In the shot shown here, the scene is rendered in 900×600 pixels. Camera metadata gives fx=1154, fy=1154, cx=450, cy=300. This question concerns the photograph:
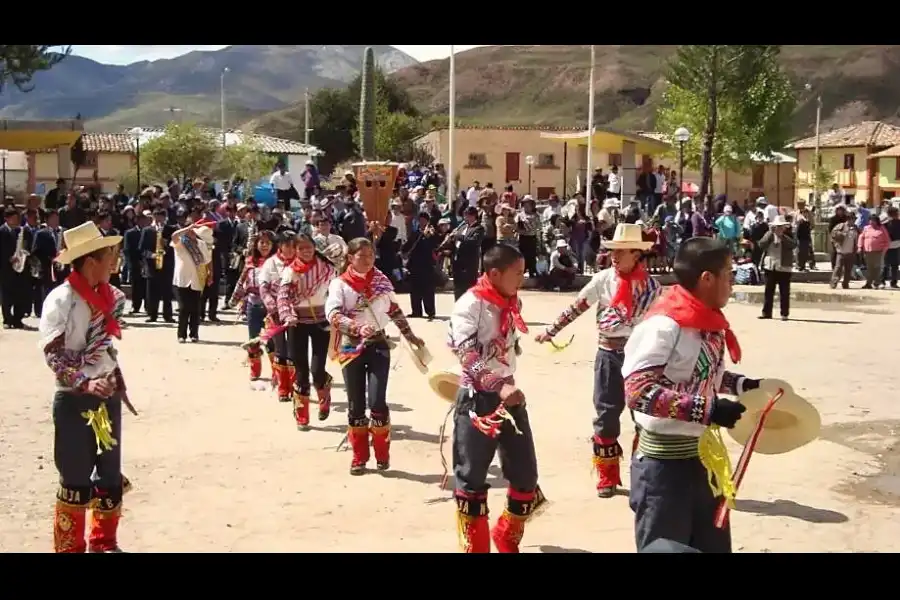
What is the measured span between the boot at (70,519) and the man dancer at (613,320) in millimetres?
3390

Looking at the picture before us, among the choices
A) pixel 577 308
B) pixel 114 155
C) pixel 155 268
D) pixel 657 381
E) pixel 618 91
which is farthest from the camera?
pixel 618 91

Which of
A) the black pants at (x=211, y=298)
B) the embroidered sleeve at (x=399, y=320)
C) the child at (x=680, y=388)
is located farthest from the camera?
the black pants at (x=211, y=298)

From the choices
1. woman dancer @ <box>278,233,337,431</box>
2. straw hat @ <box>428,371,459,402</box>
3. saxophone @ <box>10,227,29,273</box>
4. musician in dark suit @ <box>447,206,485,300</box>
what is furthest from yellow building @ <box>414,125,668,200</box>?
straw hat @ <box>428,371,459,402</box>

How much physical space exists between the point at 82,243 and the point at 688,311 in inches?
138

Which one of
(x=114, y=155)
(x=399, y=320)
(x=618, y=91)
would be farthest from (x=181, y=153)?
(x=618, y=91)

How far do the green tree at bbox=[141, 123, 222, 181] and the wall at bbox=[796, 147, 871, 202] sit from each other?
3619 cm

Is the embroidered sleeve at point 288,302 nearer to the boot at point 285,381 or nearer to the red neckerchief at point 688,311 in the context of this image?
the boot at point 285,381

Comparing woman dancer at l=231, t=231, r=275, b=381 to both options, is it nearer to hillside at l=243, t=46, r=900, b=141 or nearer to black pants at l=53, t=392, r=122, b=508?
black pants at l=53, t=392, r=122, b=508

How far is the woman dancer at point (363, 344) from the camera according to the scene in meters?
9.12

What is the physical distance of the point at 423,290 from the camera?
63.2 ft

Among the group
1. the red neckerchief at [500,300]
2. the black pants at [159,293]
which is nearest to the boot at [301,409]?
the red neckerchief at [500,300]

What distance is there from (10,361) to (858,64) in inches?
6841

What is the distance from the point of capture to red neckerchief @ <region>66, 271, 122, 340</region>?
6.57 meters

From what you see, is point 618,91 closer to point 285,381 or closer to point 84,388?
point 285,381
